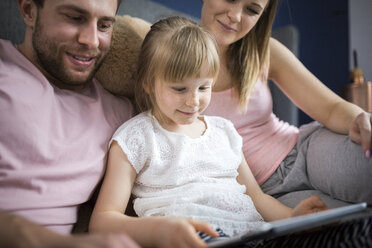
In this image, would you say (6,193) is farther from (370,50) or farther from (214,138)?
(370,50)

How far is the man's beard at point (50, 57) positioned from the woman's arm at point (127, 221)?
8.8 inches

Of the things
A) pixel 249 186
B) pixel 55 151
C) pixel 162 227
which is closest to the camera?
pixel 162 227

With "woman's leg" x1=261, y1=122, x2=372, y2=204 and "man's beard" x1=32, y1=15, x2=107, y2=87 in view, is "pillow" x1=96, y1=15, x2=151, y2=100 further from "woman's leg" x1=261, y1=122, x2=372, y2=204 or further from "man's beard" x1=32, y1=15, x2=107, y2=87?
"woman's leg" x1=261, y1=122, x2=372, y2=204

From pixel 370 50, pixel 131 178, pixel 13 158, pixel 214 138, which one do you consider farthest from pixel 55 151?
pixel 370 50

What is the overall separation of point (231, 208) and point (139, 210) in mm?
237

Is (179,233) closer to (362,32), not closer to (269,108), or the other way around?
(269,108)

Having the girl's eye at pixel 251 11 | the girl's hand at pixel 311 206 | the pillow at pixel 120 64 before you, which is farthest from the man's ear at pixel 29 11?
the girl's hand at pixel 311 206

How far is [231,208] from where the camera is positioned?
936 mm

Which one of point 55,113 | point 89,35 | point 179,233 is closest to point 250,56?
point 89,35

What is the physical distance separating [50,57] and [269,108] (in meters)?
0.80

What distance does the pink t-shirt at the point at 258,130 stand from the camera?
1294mm

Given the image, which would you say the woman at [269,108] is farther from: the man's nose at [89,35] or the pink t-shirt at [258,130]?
the man's nose at [89,35]

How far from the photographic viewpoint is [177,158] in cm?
97

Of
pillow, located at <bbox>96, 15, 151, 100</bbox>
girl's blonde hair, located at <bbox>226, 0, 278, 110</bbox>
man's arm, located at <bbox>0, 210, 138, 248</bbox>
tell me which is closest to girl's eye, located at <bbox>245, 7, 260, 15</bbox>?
girl's blonde hair, located at <bbox>226, 0, 278, 110</bbox>
